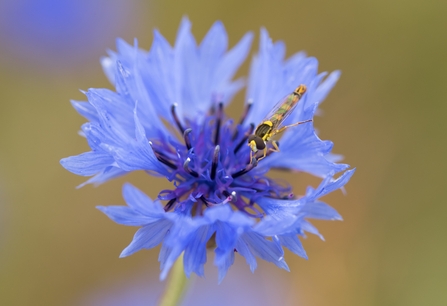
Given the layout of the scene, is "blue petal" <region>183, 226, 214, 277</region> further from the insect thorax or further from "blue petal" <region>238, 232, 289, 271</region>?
the insect thorax

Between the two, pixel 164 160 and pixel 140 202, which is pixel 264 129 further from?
pixel 140 202

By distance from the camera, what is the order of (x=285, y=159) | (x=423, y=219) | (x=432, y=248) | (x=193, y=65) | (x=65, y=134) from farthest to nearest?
(x=65, y=134) → (x=423, y=219) → (x=432, y=248) → (x=193, y=65) → (x=285, y=159)

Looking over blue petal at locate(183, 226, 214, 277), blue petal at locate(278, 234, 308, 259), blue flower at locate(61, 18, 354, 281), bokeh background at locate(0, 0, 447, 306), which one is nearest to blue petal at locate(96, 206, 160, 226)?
blue flower at locate(61, 18, 354, 281)

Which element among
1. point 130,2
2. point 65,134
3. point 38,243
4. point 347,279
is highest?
point 130,2

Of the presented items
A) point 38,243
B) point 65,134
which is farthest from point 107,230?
point 65,134

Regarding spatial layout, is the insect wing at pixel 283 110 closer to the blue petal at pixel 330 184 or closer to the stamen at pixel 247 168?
the stamen at pixel 247 168

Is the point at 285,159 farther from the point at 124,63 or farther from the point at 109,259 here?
the point at 109,259

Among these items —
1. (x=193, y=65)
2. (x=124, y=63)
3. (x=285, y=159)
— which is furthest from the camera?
(x=193, y=65)
